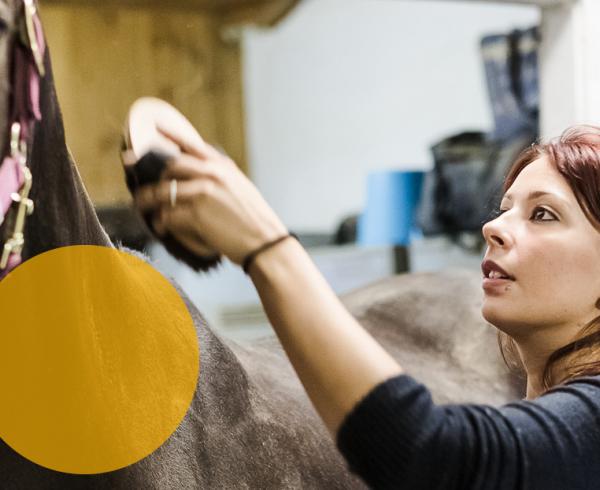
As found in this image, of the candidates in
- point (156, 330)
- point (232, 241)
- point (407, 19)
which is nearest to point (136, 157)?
point (232, 241)

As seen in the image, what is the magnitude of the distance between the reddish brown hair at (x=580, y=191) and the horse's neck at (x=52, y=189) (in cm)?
33

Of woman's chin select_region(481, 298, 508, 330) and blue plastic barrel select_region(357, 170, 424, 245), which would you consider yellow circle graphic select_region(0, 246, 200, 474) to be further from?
blue plastic barrel select_region(357, 170, 424, 245)

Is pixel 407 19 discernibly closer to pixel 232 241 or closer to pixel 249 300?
pixel 249 300

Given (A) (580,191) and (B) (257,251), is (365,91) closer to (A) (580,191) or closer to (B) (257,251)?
(A) (580,191)

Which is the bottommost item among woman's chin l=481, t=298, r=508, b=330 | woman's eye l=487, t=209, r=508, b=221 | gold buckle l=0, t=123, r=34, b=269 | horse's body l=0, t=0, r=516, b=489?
horse's body l=0, t=0, r=516, b=489

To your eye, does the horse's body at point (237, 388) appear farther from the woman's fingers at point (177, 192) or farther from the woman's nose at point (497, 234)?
the woman's nose at point (497, 234)

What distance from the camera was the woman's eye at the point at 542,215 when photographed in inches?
20.1

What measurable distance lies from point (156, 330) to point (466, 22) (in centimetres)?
173

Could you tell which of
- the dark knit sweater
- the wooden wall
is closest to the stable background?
the wooden wall

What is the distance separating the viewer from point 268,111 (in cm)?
167

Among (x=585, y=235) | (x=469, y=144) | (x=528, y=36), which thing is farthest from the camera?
(x=469, y=144)

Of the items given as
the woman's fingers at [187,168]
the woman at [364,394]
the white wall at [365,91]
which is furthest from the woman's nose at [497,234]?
the white wall at [365,91]

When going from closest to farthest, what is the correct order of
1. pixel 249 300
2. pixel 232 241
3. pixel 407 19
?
pixel 232 241 → pixel 249 300 → pixel 407 19

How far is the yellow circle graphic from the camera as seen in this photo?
489mm
